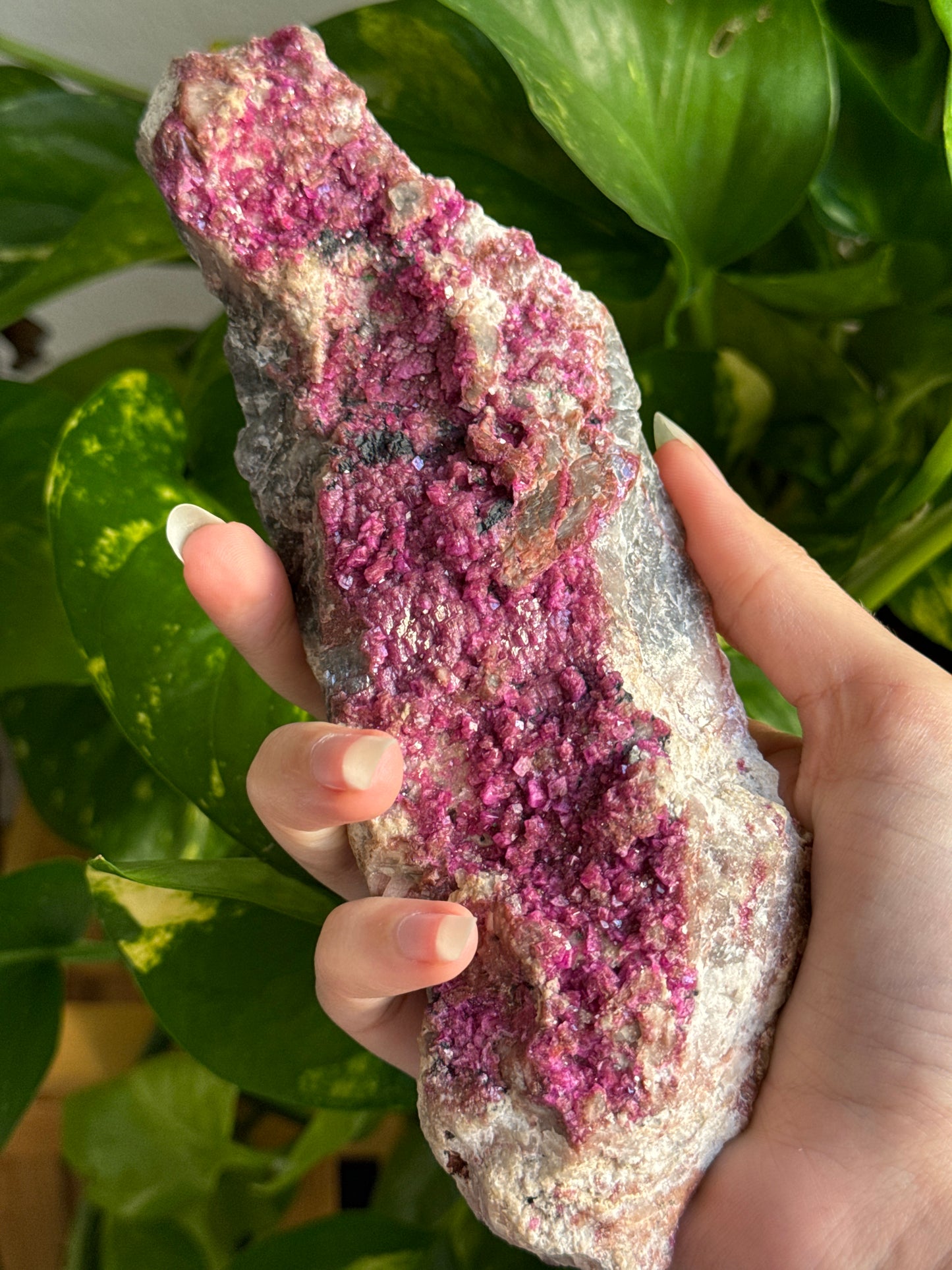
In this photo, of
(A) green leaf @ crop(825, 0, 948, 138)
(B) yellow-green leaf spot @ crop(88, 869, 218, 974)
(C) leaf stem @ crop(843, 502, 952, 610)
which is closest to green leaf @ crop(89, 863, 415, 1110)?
(B) yellow-green leaf spot @ crop(88, 869, 218, 974)

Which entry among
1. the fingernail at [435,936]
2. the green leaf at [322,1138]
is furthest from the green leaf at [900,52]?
the green leaf at [322,1138]

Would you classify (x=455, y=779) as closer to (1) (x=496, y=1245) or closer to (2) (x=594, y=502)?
(2) (x=594, y=502)

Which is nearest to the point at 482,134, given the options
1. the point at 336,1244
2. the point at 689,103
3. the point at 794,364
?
the point at 689,103

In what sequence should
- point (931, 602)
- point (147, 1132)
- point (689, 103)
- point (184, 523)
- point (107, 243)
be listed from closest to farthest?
point (184, 523) → point (689, 103) → point (107, 243) → point (931, 602) → point (147, 1132)

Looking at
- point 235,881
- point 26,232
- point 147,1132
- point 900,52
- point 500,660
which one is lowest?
point 147,1132

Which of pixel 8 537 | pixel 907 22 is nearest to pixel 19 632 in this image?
pixel 8 537

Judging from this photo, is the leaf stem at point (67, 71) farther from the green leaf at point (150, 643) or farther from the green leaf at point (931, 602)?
the green leaf at point (931, 602)

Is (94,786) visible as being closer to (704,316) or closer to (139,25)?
(704,316)
